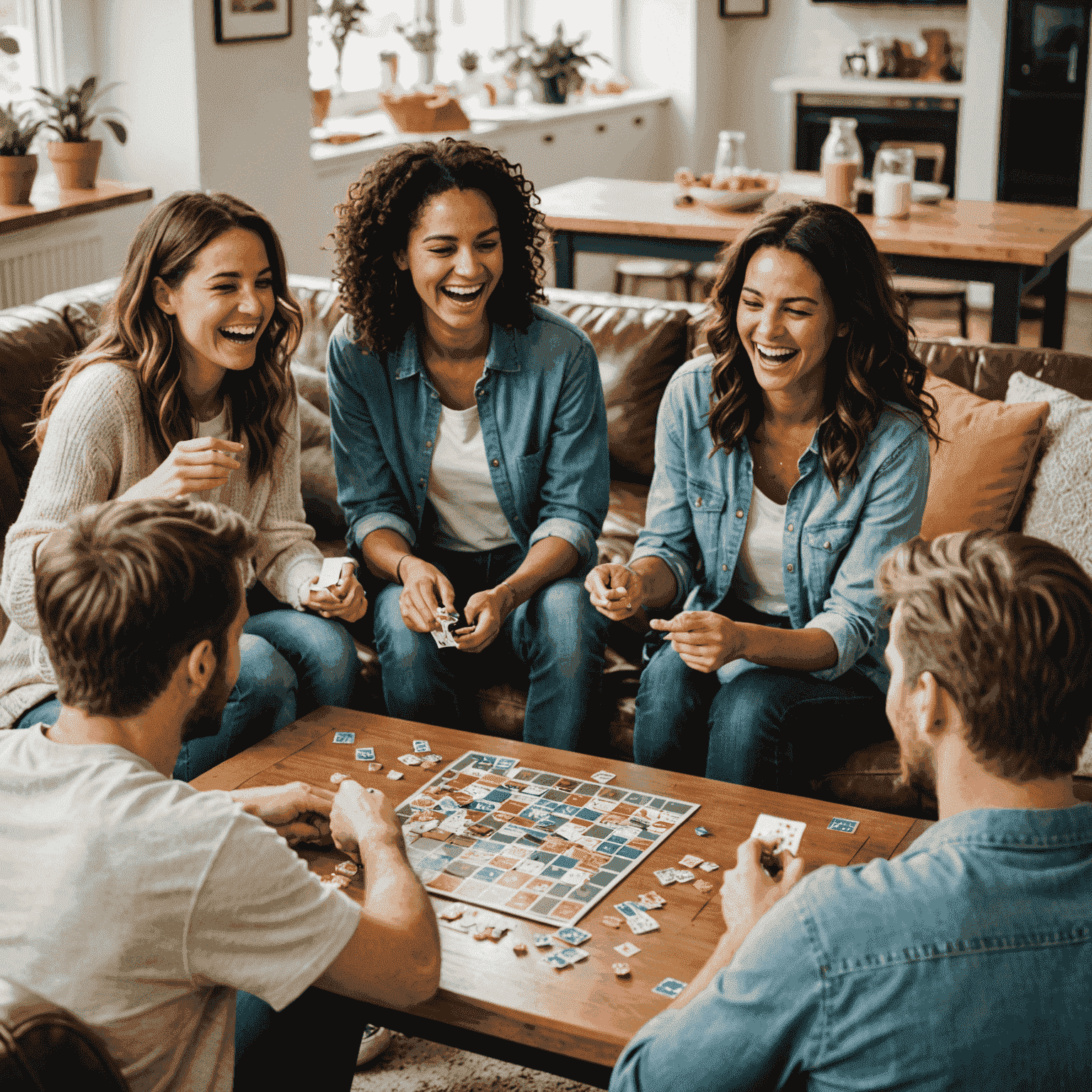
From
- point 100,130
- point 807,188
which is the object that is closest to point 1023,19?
point 807,188

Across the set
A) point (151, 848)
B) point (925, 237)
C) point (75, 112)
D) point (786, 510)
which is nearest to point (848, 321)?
point (786, 510)

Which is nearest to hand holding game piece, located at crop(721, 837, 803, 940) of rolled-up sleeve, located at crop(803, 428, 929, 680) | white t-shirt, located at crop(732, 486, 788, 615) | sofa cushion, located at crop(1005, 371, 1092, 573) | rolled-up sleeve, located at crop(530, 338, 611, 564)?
rolled-up sleeve, located at crop(803, 428, 929, 680)

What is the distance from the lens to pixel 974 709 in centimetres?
110

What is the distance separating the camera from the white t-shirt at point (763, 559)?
7.33 ft

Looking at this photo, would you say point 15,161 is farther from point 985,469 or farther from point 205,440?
point 985,469

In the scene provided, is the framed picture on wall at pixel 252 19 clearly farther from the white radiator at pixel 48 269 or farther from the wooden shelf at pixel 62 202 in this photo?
the white radiator at pixel 48 269

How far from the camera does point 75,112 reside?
3850 mm

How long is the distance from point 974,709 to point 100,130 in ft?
13.0

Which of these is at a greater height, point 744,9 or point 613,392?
point 744,9

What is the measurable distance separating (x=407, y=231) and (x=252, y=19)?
244 centimetres

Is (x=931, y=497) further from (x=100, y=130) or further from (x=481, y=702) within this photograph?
(x=100, y=130)

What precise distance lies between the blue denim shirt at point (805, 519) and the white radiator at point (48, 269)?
2.28m

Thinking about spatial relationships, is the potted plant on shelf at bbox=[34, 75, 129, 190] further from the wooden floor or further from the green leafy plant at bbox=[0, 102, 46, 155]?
the wooden floor

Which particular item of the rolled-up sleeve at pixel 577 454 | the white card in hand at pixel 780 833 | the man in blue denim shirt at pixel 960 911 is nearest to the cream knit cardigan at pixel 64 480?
the rolled-up sleeve at pixel 577 454
